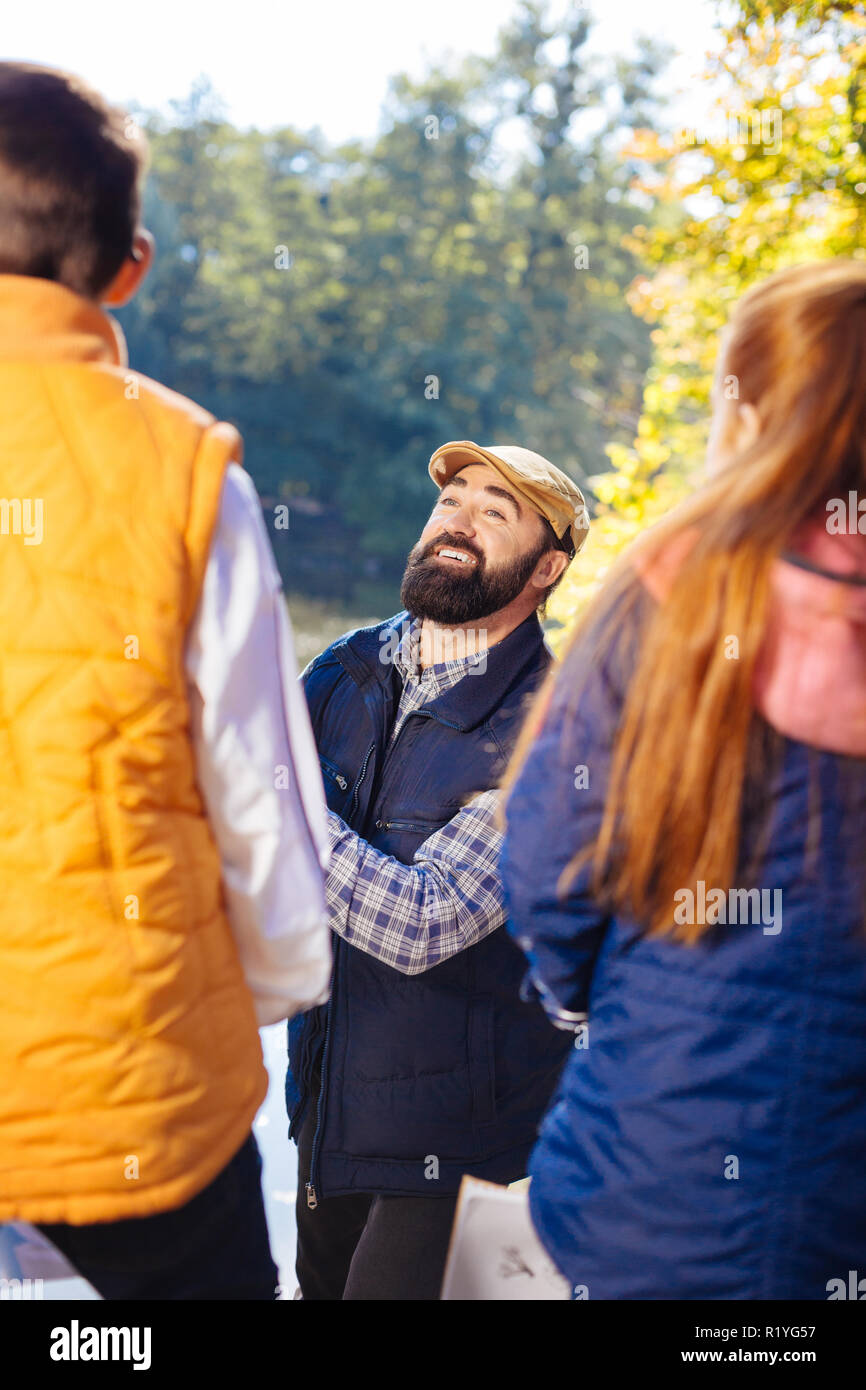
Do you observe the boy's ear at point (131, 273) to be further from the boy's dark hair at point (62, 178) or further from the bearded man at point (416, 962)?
the bearded man at point (416, 962)

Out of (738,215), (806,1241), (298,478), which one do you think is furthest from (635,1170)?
(298,478)

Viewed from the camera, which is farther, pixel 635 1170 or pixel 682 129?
pixel 682 129

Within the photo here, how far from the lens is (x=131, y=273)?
4.16 ft

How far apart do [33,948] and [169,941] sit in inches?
4.9

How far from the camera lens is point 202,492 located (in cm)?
119

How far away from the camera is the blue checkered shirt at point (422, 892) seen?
1.95 meters

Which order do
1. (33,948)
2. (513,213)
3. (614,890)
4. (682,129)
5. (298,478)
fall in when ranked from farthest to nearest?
(513,213) < (298,478) < (682,129) < (614,890) < (33,948)

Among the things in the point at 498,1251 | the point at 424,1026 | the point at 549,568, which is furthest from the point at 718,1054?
the point at 549,568

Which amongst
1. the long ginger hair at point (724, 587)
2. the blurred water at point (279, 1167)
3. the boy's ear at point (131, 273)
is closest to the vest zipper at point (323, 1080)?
the blurred water at point (279, 1167)

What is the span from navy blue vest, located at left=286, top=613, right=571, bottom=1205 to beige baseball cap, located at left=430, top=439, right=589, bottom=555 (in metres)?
0.36

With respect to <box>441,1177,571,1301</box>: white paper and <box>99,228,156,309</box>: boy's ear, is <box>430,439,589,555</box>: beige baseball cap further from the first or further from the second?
<box>441,1177,571,1301</box>: white paper

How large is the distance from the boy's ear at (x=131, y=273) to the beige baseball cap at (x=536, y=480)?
3.76 ft

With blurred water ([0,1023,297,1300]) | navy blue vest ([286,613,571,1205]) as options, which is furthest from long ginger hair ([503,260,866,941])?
blurred water ([0,1023,297,1300])
